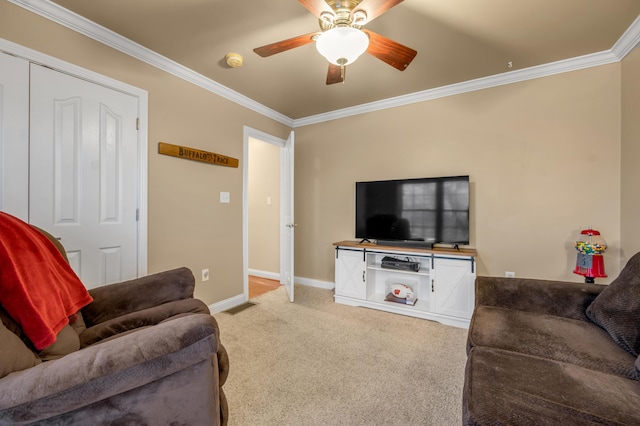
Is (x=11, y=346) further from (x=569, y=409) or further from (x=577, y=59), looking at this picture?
(x=577, y=59)

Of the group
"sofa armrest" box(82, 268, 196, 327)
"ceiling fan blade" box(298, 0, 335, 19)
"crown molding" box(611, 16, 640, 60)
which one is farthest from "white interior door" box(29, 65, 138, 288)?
"crown molding" box(611, 16, 640, 60)

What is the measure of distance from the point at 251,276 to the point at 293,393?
3067 mm

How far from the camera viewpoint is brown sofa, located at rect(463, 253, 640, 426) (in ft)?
2.87

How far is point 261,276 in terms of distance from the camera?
452 centimetres

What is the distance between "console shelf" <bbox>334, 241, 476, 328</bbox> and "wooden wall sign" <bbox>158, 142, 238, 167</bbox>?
5.16ft

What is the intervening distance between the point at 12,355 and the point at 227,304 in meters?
2.29

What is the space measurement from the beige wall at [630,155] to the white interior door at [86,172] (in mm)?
4001

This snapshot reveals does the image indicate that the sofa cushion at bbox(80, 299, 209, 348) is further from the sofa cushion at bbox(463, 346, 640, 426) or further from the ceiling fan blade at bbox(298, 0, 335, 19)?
the ceiling fan blade at bbox(298, 0, 335, 19)

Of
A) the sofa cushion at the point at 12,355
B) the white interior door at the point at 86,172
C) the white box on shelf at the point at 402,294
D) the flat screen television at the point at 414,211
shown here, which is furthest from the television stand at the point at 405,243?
the sofa cushion at the point at 12,355

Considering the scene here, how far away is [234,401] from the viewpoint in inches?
62.7

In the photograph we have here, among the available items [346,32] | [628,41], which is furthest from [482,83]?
[346,32]

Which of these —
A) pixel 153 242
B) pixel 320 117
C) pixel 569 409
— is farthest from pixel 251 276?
pixel 569 409

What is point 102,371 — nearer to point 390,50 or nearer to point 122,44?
point 390,50

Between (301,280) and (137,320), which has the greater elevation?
(137,320)
